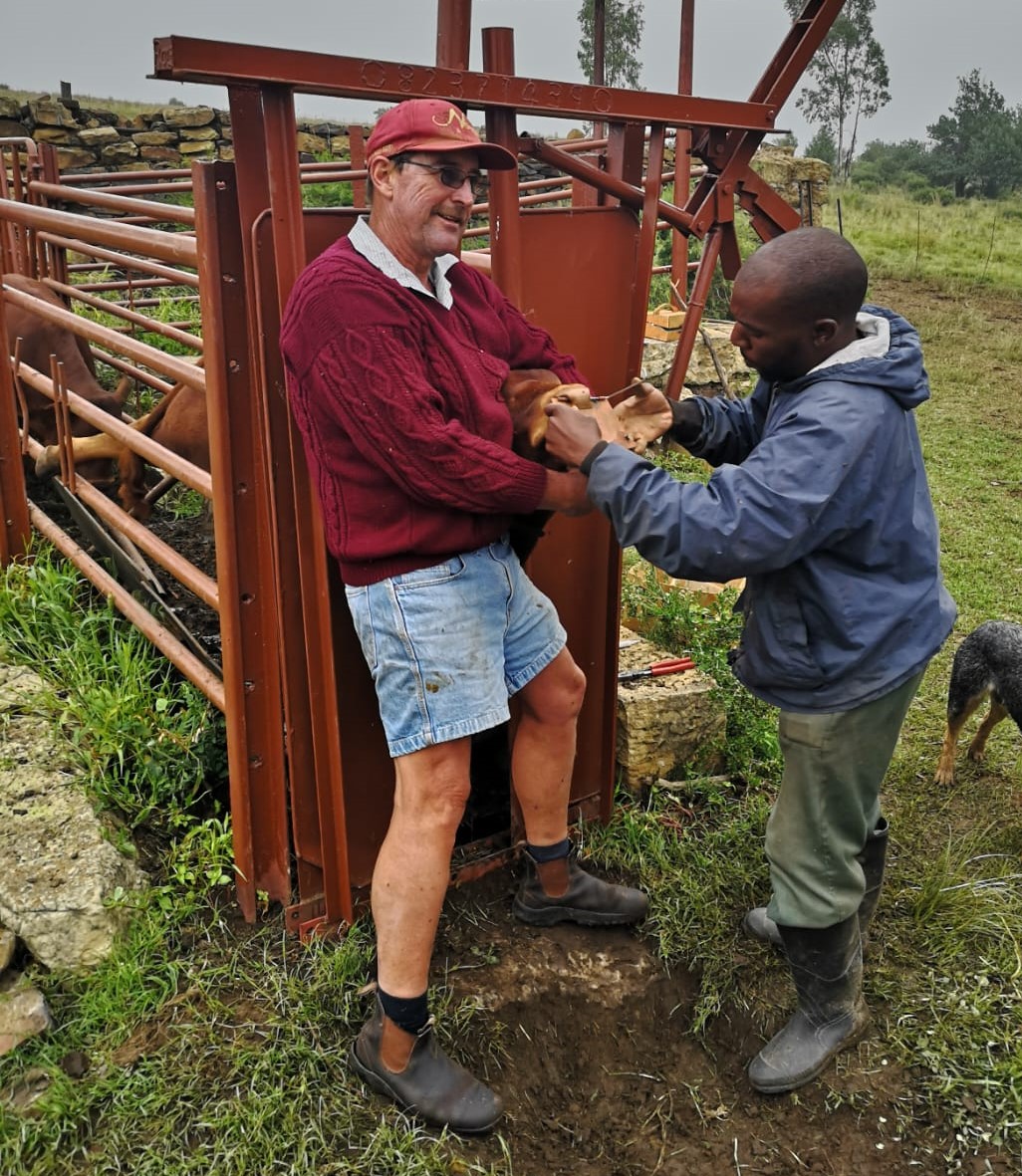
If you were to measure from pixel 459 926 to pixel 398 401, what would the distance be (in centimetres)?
168

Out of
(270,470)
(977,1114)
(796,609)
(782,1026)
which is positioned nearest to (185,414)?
(270,470)

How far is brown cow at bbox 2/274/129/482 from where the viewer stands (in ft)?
16.4

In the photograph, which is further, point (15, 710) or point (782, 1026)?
point (15, 710)

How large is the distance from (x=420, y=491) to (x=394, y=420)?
0.54ft

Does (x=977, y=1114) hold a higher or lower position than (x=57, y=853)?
lower

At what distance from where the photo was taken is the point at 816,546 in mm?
2320

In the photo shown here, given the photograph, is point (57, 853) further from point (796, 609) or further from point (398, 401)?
point (796, 609)

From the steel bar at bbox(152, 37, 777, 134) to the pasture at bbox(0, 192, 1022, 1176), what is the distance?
200cm

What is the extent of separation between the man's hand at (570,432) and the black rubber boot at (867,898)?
1.35 m

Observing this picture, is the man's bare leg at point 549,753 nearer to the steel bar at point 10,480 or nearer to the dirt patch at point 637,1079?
the dirt patch at point 637,1079

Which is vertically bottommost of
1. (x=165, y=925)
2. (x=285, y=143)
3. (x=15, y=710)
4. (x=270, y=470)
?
(x=165, y=925)

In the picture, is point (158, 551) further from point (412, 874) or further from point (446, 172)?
point (446, 172)

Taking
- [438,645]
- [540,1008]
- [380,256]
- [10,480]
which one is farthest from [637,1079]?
[10,480]

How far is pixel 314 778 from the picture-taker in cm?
290
